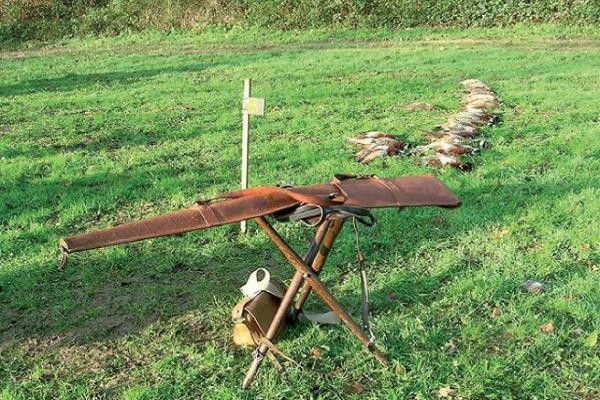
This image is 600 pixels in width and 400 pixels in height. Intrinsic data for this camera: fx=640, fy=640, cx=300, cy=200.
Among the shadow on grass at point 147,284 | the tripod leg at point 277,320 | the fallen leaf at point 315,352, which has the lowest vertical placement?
the shadow on grass at point 147,284

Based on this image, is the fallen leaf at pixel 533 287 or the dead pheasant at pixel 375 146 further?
the dead pheasant at pixel 375 146

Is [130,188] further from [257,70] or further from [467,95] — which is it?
[257,70]

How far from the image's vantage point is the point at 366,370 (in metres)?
3.65

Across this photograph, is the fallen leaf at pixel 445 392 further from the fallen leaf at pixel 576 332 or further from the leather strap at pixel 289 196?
the leather strap at pixel 289 196

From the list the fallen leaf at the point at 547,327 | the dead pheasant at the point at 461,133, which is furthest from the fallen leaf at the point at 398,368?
the dead pheasant at the point at 461,133

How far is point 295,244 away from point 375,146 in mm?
2543

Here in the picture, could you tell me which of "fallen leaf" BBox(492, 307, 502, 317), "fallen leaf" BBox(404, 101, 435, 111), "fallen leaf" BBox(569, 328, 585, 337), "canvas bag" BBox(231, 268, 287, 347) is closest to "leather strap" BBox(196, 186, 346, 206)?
"canvas bag" BBox(231, 268, 287, 347)

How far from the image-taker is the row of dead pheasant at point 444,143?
7117mm

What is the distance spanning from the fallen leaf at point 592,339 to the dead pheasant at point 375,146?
12.1 feet

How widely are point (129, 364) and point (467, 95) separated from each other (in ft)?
27.2

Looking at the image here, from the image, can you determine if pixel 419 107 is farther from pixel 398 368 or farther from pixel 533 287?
pixel 398 368

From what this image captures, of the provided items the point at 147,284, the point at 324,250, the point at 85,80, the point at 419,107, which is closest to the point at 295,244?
the point at 147,284

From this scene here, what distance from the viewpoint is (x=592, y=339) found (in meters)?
3.82

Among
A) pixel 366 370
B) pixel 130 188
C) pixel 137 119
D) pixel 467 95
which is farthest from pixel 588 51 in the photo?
pixel 366 370
